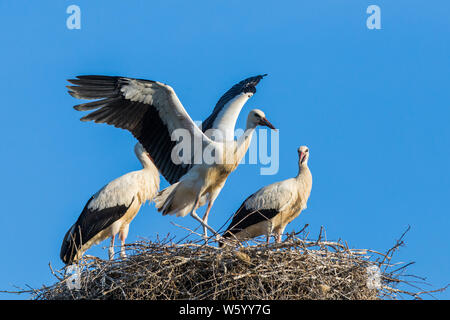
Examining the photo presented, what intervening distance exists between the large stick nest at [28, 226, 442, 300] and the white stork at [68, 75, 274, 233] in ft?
4.05

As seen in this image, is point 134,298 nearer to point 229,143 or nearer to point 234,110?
point 229,143

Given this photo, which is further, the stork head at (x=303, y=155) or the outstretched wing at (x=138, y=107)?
the stork head at (x=303, y=155)

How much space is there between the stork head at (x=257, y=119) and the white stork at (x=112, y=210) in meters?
1.70

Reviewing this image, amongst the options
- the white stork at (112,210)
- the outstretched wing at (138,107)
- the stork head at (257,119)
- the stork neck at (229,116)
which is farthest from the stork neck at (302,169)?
Result: the white stork at (112,210)

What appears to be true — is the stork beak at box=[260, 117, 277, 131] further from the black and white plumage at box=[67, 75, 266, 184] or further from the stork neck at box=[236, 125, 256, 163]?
the black and white plumage at box=[67, 75, 266, 184]

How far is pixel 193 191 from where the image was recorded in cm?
793

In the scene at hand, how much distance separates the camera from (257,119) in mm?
7891

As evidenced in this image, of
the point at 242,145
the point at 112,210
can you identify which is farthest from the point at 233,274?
the point at 112,210

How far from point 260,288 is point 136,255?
46.4 inches

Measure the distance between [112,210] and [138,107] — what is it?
1.51m

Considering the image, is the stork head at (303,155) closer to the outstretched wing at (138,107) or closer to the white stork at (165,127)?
the white stork at (165,127)

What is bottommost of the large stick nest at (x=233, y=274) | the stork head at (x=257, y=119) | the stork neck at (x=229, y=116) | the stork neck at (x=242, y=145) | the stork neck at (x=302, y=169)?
the large stick nest at (x=233, y=274)

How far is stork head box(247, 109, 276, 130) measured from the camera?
25.8 ft

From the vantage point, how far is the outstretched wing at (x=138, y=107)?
7645 millimetres
